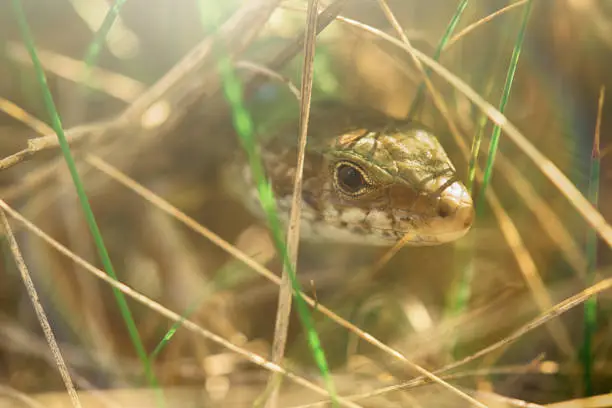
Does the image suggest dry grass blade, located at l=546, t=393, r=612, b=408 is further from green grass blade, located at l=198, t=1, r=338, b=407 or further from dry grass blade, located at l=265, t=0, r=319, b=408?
dry grass blade, located at l=265, t=0, r=319, b=408

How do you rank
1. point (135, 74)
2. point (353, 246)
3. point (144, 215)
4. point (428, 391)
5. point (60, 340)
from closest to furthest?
point (428, 391)
point (60, 340)
point (353, 246)
point (144, 215)
point (135, 74)

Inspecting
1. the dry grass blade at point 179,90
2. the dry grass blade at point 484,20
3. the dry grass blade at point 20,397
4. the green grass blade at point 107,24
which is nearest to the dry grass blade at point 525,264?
the dry grass blade at point 484,20

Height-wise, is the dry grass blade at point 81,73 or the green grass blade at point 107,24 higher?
the dry grass blade at point 81,73

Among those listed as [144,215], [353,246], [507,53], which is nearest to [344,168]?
A: [353,246]

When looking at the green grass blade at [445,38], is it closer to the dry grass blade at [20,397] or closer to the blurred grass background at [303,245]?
the blurred grass background at [303,245]

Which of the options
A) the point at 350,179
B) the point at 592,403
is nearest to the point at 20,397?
the point at 350,179

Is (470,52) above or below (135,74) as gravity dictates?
below

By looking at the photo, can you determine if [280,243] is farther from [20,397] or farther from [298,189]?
[20,397]

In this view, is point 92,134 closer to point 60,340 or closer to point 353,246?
point 60,340
